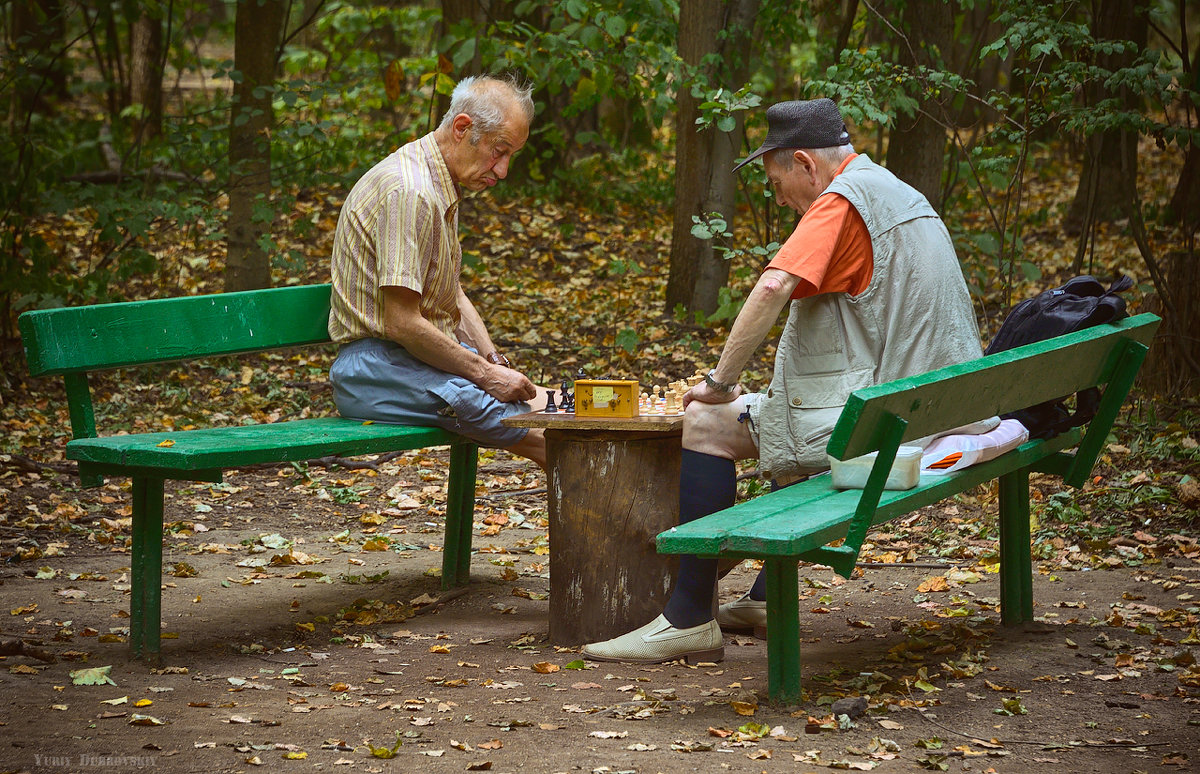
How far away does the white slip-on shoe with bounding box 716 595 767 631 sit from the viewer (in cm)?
445

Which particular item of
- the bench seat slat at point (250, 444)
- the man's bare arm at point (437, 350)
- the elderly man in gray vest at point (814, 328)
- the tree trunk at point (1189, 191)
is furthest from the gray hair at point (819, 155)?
the tree trunk at point (1189, 191)

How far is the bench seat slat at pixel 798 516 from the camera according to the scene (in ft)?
10.2

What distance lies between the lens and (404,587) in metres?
5.07

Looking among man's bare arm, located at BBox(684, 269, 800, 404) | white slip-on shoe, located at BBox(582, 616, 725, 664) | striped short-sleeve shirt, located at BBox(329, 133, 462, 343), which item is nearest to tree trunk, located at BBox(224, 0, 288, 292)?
striped short-sleeve shirt, located at BBox(329, 133, 462, 343)

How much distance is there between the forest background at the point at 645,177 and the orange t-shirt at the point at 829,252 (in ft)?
7.44

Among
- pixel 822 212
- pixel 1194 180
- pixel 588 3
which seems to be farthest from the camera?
pixel 1194 180

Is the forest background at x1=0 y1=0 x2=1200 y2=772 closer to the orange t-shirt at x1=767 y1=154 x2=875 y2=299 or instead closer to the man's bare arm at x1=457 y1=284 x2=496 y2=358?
the man's bare arm at x1=457 y1=284 x2=496 y2=358

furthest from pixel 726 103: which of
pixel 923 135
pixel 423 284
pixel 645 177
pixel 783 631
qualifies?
pixel 645 177

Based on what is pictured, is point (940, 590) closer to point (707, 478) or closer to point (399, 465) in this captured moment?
point (707, 478)

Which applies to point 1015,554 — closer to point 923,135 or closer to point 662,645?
point 662,645

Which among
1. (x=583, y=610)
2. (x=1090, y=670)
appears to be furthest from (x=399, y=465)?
(x=1090, y=670)

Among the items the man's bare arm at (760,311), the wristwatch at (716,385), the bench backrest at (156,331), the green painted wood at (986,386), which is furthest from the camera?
the bench backrest at (156,331)

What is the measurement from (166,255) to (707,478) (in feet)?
25.1

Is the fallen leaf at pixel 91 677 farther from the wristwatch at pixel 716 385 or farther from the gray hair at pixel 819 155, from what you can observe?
the gray hair at pixel 819 155
